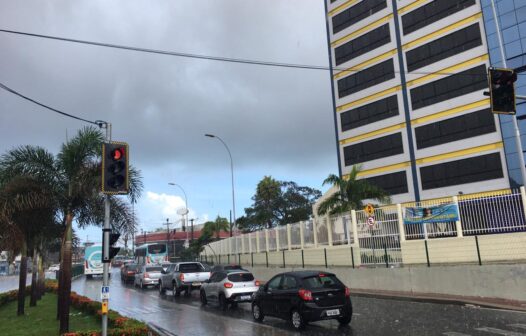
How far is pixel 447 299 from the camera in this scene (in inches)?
604

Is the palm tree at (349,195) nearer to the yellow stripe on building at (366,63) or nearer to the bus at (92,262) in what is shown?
the yellow stripe on building at (366,63)

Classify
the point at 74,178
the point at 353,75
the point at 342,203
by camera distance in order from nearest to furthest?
the point at 74,178, the point at 342,203, the point at 353,75

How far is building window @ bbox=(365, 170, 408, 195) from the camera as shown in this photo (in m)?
45.8

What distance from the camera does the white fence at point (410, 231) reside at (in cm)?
1708

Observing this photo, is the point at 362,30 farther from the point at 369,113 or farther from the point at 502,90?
the point at 502,90

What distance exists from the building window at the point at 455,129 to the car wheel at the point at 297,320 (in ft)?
115

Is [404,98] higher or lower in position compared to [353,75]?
lower

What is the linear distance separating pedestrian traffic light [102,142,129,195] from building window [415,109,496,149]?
126 feet

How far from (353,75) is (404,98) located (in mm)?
8058

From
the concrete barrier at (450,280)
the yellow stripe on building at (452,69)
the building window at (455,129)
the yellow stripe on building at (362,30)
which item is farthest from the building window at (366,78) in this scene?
the concrete barrier at (450,280)

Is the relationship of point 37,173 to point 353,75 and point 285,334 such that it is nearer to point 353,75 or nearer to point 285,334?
point 285,334

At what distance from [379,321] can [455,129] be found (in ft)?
113

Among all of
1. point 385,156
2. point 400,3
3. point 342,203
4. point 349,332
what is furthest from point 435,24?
point 349,332

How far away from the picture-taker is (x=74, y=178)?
46.1ft
